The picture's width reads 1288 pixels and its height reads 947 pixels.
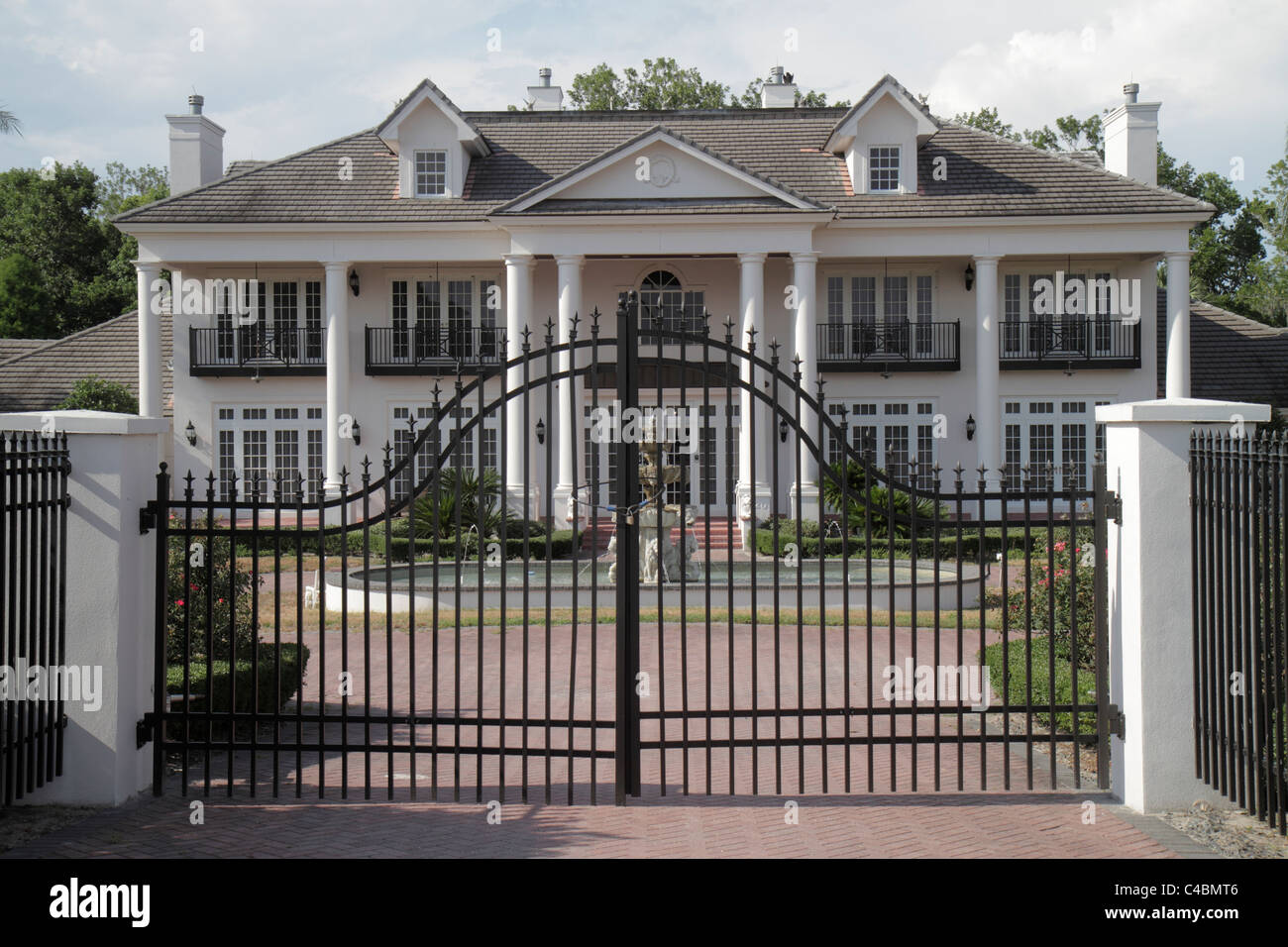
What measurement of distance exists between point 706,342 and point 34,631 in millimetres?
4237

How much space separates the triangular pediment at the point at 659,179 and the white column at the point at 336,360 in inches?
190

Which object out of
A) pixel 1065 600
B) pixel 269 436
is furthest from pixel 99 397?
pixel 1065 600

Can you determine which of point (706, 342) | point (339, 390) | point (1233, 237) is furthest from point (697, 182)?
point (1233, 237)

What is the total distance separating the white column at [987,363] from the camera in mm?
29000

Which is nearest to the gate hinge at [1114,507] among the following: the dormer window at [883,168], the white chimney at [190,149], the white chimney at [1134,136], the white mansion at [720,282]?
the white mansion at [720,282]

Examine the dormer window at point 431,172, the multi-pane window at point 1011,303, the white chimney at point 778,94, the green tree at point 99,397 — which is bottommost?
the green tree at point 99,397

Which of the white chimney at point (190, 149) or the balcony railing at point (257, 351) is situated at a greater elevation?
the white chimney at point (190, 149)

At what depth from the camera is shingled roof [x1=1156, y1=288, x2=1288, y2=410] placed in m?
33.3

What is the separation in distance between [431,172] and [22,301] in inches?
1030

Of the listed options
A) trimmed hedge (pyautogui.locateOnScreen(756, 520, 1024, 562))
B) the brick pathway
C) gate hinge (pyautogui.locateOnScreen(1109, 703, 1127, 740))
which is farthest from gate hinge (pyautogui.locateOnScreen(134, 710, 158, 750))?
trimmed hedge (pyautogui.locateOnScreen(756, 520, 1024, 562))

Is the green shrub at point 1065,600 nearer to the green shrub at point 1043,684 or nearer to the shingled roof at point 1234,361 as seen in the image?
the green shrub at point 1043,684

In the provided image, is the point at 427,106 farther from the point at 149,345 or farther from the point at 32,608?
the point at 32,608
